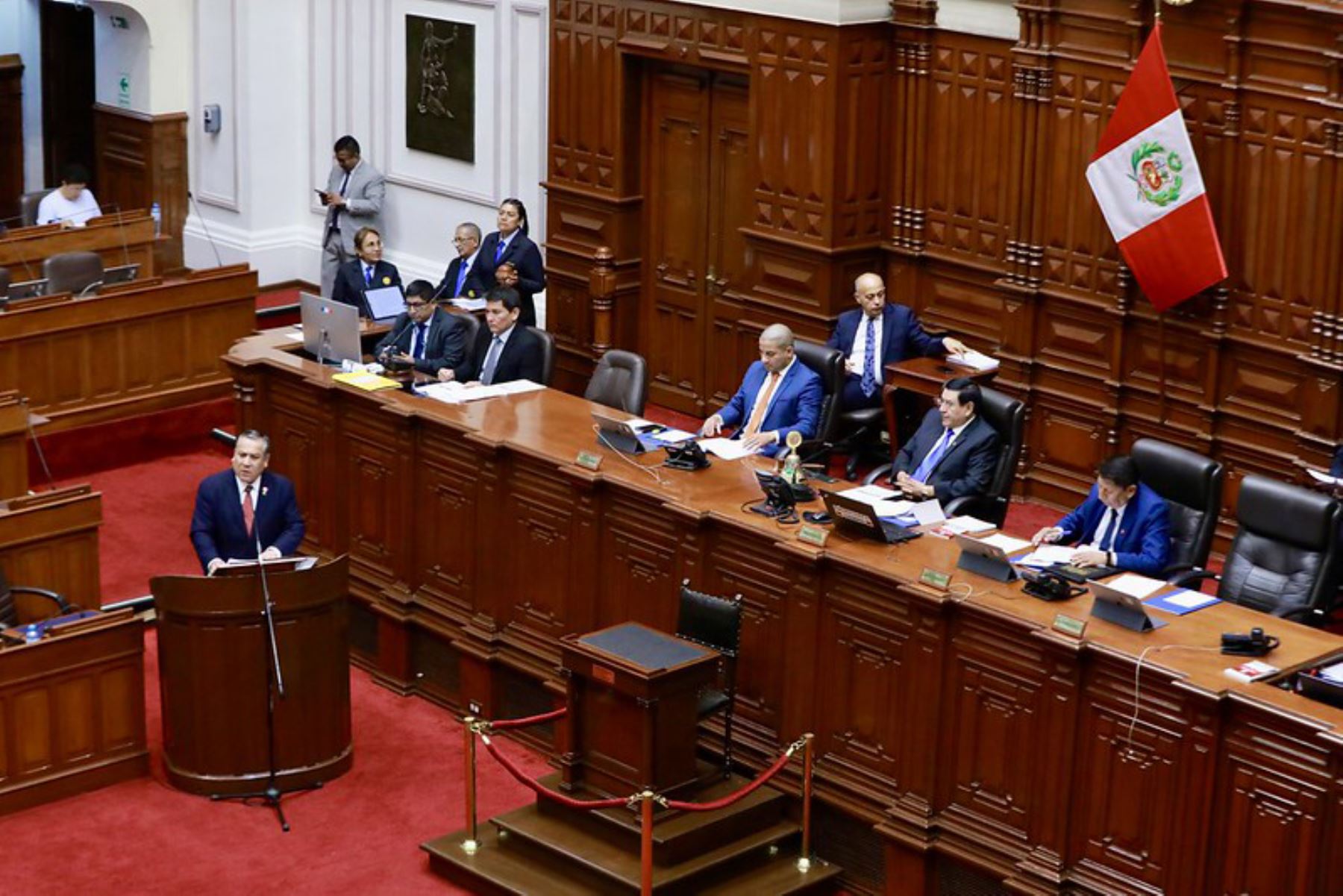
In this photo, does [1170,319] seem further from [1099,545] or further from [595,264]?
[595,264]

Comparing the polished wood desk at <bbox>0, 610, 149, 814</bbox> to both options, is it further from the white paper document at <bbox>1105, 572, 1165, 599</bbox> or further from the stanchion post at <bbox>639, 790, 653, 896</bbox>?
the white paper document at <bbox>1105, 572, 1165, 599</bbox>

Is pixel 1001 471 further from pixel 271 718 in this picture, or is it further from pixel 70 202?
pixel 70 202

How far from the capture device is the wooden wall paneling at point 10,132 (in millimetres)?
17750

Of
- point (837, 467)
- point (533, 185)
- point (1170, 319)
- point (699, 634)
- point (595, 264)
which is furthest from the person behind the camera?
point (533, 185)

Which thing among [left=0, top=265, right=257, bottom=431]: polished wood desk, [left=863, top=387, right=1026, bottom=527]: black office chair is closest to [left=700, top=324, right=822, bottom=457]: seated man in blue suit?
[left=863, top=387, right=1026, bottom=527]: black office chair

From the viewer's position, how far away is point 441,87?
1505 cm

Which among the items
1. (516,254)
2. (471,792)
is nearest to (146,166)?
(516,254)

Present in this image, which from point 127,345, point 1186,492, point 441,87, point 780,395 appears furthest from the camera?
point 441,87

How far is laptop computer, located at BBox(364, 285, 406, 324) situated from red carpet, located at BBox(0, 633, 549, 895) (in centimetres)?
349

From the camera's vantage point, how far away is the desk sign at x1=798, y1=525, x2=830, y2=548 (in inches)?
324

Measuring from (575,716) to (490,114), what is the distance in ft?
23.8

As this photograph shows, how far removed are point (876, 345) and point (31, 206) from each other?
758 cm

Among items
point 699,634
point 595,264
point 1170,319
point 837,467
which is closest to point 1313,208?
point 1170,319

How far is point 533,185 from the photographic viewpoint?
571 inches
